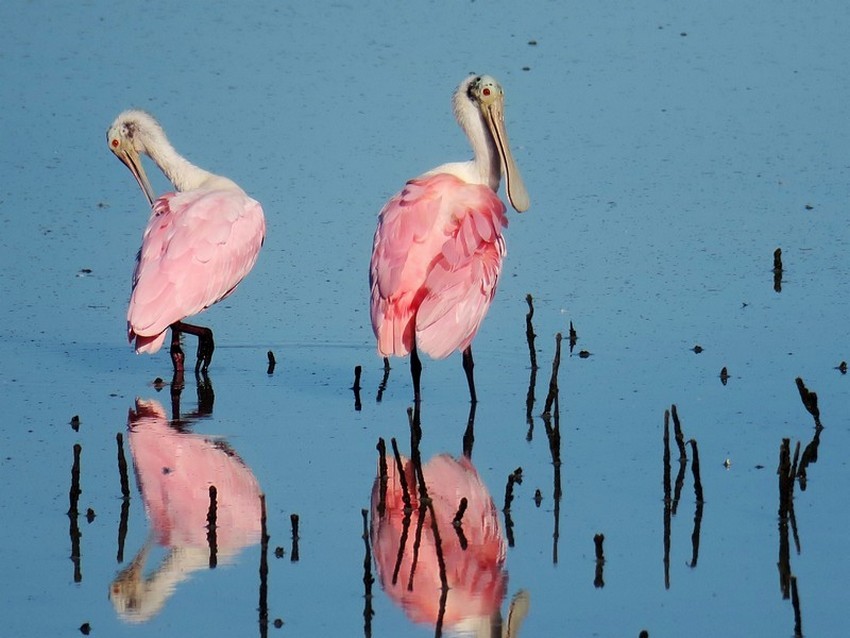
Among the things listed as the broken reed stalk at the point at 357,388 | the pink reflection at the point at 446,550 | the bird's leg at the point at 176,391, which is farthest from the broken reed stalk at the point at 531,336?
the bird's leg at the point at 176,391

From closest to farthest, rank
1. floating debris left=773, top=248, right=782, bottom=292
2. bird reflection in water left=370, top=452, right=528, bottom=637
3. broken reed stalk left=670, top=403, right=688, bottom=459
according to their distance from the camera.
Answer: bird reflection in water left=370, top=452, right=528, bottom=637 < broken reed stalk left=670, top=403, right=688, bottom=459 < floating debris left=773, top=248, right=782, bottom=292

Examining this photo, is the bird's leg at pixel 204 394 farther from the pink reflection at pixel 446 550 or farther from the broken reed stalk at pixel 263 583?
the broken reed stalk at pixel 263 583

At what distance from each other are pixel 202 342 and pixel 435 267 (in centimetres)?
141

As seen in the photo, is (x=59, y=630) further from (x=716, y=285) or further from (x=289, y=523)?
(x=716, y=285)

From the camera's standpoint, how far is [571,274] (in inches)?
426

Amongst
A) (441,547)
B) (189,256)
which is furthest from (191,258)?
(441,547)

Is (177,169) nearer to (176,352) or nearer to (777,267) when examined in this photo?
(176,352)

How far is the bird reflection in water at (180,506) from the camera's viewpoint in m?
6.48

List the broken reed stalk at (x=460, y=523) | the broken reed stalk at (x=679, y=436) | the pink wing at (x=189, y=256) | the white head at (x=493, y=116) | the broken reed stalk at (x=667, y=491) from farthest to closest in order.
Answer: the white head at (x=493, y=116), the pink wing at (x=189, y=256), the broken reed stalk at (x=679, y=436), the broken reed stalk at (x=667, y=491), the broken reed stalk at (x=460, y=523)

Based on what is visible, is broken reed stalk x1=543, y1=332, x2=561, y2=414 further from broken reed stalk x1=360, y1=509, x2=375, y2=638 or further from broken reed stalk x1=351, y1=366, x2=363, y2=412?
broken reed stalk x1=360, y1=509, x2=375, y2=638

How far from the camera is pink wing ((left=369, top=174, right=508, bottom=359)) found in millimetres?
8688

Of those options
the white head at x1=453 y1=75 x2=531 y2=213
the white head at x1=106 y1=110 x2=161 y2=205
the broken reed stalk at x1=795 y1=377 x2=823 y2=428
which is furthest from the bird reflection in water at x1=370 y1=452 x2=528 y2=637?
the white head at x1=106 y1=110 x2=161 y2=205

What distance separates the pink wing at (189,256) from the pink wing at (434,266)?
3.58 feet

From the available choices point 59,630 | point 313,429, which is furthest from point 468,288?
point 59,630
